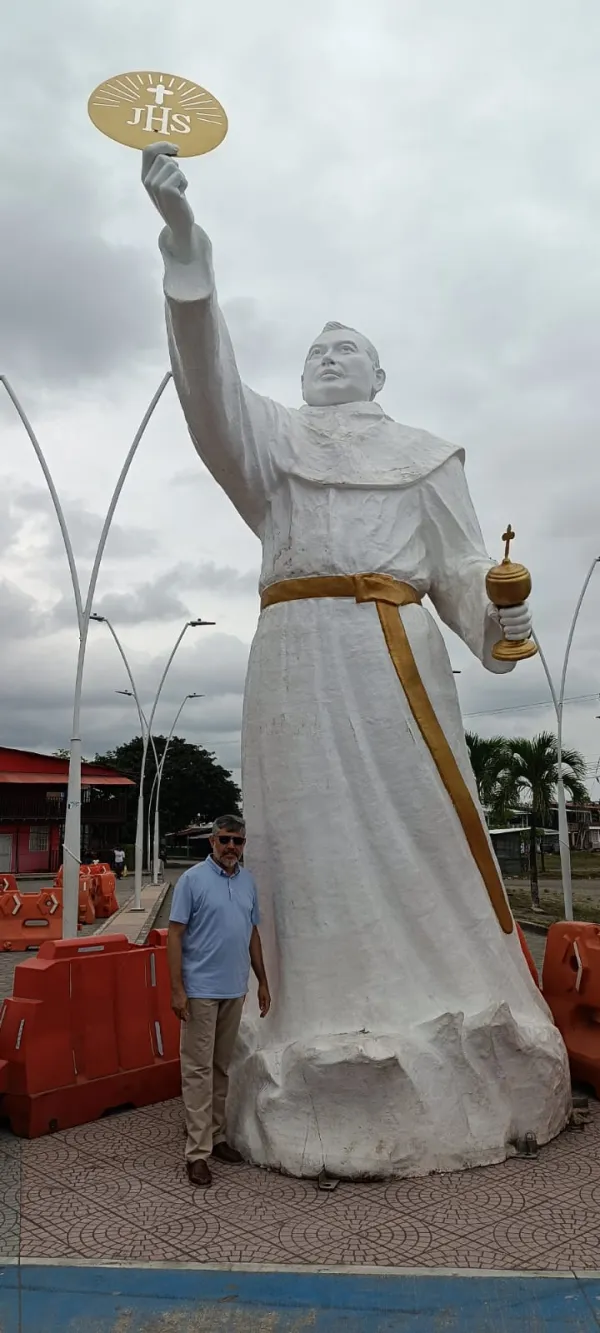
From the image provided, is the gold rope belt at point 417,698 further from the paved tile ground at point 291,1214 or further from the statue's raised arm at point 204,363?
the paved tile ground at point 291,1214

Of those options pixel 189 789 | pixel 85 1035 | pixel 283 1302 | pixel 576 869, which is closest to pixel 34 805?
pixel 189 789

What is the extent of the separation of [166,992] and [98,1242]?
202 centimetres

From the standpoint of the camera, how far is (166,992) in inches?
199

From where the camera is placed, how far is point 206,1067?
12.4 ft

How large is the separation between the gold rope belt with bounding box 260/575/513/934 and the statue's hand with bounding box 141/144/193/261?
1.54m

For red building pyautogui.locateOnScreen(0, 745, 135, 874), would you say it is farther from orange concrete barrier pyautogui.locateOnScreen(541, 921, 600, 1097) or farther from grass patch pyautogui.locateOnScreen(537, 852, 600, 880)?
orange concrete barrier pyautogui.locateOnScreen(541, 921, 600, 1097)

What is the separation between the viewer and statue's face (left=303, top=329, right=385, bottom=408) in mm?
4738

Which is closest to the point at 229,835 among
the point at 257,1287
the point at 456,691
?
the point at 456,691

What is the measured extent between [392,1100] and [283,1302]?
1.02 metres

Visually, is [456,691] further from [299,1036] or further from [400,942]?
[299,1036]

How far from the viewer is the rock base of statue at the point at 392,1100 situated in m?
3.57

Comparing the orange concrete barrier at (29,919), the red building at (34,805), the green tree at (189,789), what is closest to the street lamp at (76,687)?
the orange concrete barrier at (29,919)

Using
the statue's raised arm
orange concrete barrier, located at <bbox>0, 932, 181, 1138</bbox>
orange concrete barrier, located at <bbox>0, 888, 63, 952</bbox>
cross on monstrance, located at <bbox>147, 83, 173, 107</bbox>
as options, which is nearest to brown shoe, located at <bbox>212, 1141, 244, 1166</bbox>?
orange concrete barrier, located at <bbox>0, 932, 181, 1138</bbox>

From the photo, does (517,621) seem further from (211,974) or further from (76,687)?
(76,687)
